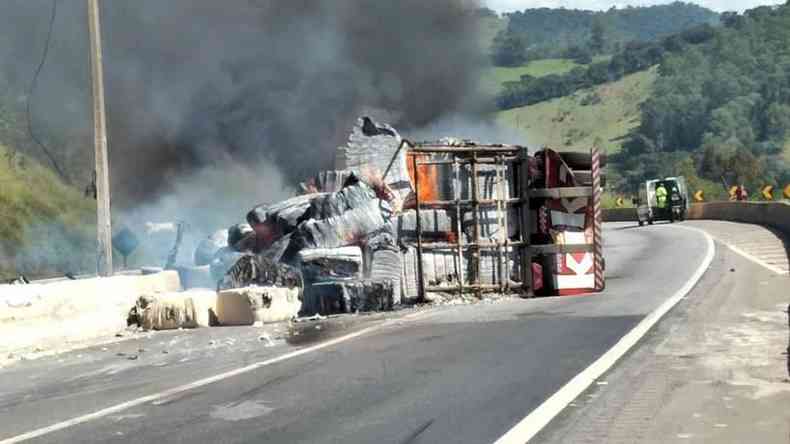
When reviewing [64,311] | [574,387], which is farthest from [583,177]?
[574,387]

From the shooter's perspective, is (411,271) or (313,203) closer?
(411,271)

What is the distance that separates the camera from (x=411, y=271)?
17906mm

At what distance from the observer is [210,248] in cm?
2286

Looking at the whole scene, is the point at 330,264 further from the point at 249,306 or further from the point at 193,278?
the point at 249,306

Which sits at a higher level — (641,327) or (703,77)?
(703,77)

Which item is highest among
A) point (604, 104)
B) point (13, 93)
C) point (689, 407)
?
point (604, 104)

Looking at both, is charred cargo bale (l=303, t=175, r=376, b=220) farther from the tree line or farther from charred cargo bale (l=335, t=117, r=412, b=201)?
the tree line

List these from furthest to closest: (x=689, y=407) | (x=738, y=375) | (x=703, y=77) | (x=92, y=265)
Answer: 1. (x=703, y=77)
2. (x=92, y=265)
3. (x=738, y=375)
4. (x=689, y=407)

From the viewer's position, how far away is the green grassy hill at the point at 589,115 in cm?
13050

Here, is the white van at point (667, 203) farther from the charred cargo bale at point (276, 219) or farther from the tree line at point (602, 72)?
the tree line at point (602, 72)

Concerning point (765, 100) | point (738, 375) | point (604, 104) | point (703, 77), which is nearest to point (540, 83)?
point (604, 104)

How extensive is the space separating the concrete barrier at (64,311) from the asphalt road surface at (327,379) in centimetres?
58

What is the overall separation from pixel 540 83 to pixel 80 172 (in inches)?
4885

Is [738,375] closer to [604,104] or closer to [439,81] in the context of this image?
[439,81]
